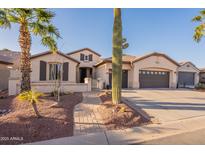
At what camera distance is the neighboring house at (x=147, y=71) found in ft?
59.5

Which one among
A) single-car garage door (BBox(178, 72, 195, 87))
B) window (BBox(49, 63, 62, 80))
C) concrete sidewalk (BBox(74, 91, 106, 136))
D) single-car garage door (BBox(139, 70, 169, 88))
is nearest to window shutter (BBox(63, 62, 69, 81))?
window (BBox(49, 63, 62, 80))

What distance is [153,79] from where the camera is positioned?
1956cm

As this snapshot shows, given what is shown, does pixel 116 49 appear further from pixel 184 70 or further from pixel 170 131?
pixel 184 70

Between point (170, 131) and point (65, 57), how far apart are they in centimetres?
1338

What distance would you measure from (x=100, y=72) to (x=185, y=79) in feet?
44.5

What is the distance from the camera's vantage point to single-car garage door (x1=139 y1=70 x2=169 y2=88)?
1894 centimetres

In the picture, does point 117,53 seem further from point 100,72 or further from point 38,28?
point 100,72

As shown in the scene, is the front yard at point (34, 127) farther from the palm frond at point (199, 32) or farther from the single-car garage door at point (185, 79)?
the single-car garage door at point (185, 79)

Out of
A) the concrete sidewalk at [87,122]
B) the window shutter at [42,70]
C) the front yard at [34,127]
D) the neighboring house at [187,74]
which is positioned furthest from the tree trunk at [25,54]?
the neighboring house at [187,74]

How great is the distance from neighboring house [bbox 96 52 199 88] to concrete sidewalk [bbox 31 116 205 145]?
39.6 ft

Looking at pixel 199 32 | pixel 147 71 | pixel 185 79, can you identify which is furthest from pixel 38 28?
pixel 185 79

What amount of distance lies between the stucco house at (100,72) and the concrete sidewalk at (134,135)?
359 inches
